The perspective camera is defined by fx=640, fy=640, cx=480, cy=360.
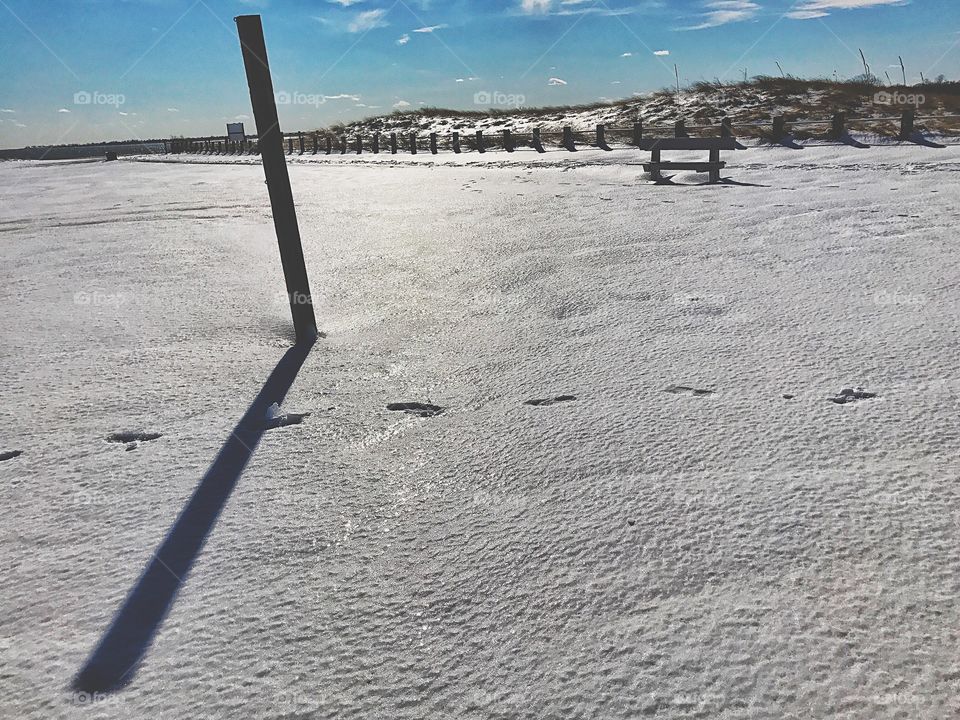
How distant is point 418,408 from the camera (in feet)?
7.80

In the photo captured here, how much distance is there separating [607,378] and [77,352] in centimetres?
245

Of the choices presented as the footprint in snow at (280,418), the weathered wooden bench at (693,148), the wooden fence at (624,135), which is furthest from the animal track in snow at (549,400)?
the wooden fence at (624,135)

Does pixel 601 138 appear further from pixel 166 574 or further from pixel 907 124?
pixel 166 574

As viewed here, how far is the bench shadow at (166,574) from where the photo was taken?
4.20 ft

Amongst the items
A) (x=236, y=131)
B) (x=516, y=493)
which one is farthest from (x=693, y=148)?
(x=236, y=131)

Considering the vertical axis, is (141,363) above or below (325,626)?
above

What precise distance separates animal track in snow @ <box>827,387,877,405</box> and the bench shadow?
196 cm

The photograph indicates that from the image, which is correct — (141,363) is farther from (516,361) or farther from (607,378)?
(607,378)

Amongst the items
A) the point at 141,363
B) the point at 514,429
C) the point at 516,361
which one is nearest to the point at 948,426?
the point at 514,429

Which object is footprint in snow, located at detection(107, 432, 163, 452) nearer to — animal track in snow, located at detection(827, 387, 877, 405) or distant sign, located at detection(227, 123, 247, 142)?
animal track in snow, located at detection(827, 387, 877, 405)

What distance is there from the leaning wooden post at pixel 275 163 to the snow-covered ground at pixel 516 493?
202 millimetres

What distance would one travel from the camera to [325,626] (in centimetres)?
137

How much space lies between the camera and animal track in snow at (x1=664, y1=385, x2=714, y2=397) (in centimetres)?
228

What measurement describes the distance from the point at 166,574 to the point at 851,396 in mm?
2151
